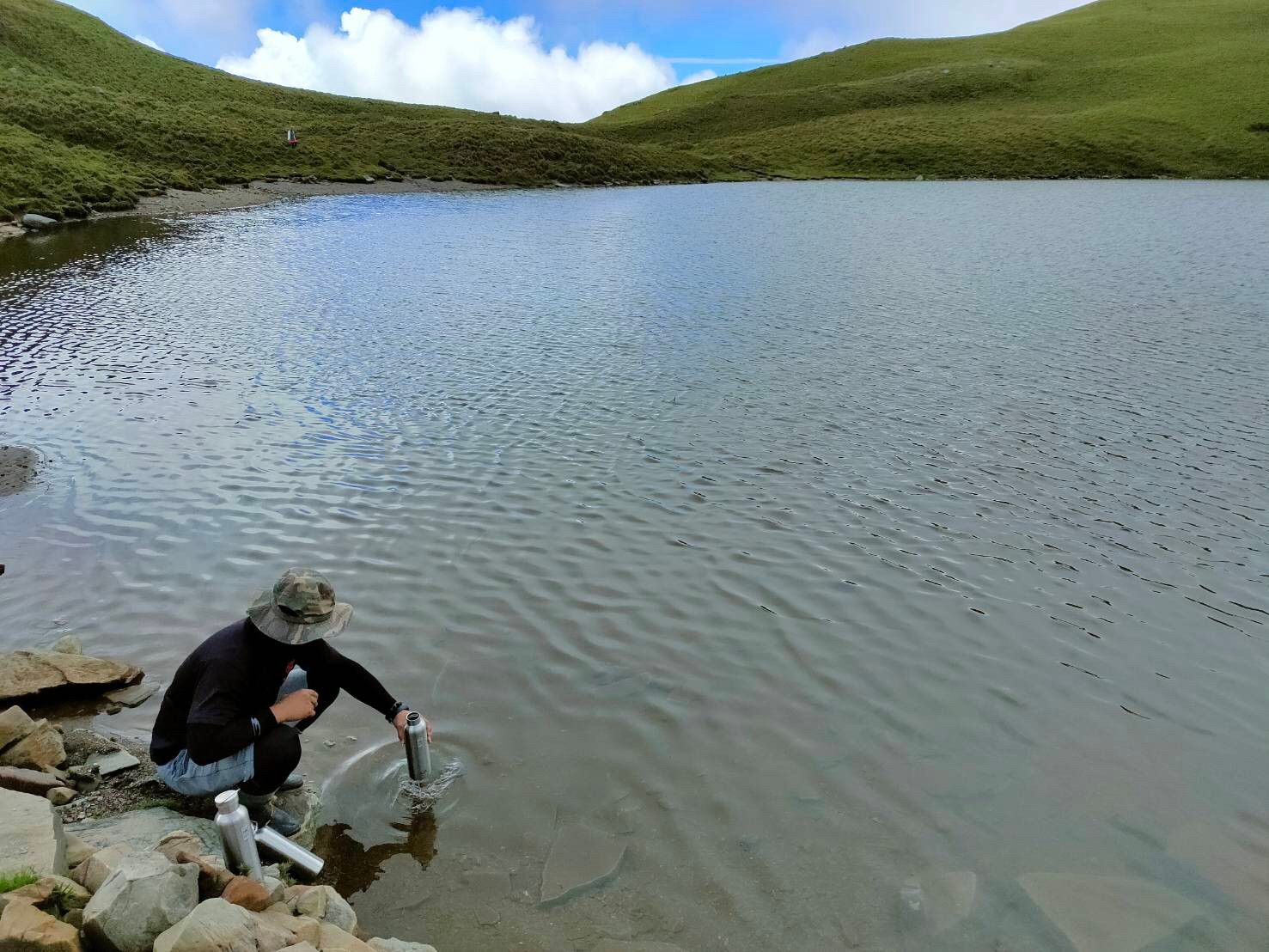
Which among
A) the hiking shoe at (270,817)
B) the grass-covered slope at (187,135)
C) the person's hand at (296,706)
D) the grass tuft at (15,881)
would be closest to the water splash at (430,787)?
the hiking shoe at (270,817)

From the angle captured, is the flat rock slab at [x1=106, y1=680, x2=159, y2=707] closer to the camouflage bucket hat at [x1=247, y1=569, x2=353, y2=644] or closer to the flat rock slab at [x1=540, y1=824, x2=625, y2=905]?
the camouflage bucket hat at [x1=247, y1=569, x2=353, y2=644]

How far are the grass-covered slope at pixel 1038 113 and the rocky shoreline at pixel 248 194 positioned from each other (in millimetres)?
53183

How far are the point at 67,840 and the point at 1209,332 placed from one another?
29.0m

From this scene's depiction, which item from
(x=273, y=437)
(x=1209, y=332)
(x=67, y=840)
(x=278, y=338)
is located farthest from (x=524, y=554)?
(x=1209, y=332)

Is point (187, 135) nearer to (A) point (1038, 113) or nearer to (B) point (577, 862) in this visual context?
(B) point (577, 862)

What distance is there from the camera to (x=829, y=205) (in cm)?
7412

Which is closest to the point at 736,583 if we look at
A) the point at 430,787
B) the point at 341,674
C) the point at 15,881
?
the point at 430,787

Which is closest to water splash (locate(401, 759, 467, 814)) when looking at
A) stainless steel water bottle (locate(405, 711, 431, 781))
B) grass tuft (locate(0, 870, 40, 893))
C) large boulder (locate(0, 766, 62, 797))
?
stainless steel water bottle (locate(405, 711, 431, 781))

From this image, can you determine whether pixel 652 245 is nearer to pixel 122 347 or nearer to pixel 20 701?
pixel 122 347

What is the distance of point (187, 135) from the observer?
8800cm

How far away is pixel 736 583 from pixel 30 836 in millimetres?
8084

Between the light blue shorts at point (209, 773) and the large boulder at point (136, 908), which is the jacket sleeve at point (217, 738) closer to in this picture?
the light blue shorts at point (209, 773)

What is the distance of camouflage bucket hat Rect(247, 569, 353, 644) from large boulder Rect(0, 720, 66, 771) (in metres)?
2.65

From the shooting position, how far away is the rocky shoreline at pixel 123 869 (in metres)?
4.93
